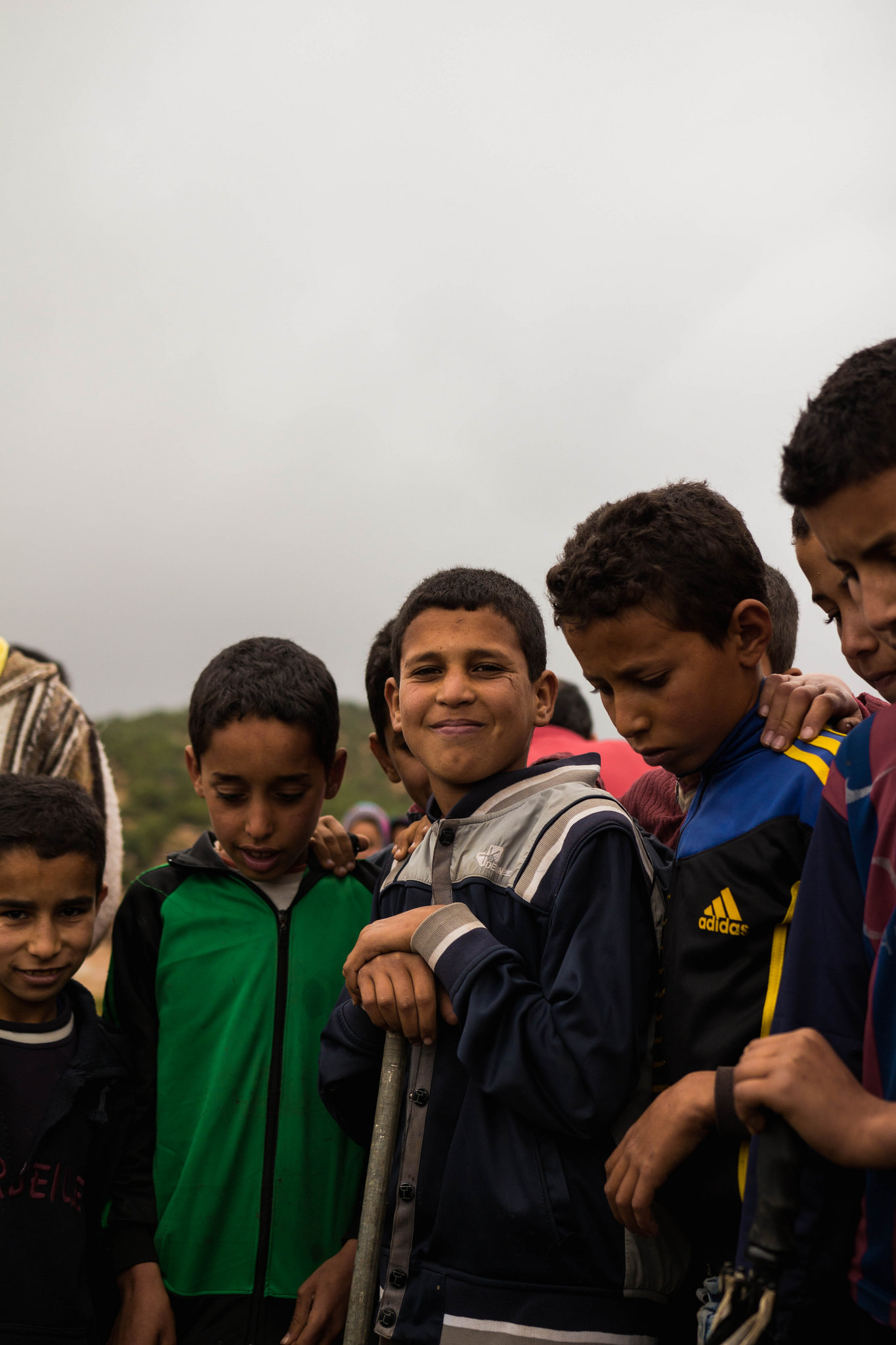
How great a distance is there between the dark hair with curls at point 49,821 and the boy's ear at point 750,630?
178cm

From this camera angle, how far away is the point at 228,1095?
258 centimetres

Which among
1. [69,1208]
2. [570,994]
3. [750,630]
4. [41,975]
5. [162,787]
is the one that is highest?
[162,787]

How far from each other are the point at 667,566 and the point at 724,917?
0.71 metres

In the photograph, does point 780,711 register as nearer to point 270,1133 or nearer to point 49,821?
point 270,1133

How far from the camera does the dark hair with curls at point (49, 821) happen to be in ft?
8.91

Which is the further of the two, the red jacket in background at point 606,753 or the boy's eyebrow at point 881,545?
the red jacket in background at point 606,753

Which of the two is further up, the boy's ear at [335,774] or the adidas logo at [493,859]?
the boy's ear at [335,774]

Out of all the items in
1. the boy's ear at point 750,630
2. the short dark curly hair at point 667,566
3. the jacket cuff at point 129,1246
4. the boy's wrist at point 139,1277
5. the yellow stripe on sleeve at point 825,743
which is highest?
the short dark curly hair at point 667,566

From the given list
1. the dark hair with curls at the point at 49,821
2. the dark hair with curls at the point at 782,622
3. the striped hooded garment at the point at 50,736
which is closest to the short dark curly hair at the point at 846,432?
the dark hair with curls at the point at 782,622

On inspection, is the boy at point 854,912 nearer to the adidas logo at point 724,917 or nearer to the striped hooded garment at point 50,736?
the adidas logo at point 724,917

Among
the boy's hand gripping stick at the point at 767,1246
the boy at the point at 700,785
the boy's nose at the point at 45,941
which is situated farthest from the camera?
the boy's nose at the point at 45,941

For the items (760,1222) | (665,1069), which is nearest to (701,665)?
(665,1069)

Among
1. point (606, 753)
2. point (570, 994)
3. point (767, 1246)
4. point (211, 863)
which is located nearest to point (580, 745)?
point (606, 753)

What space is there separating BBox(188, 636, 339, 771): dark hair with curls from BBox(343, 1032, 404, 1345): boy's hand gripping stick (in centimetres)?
112
